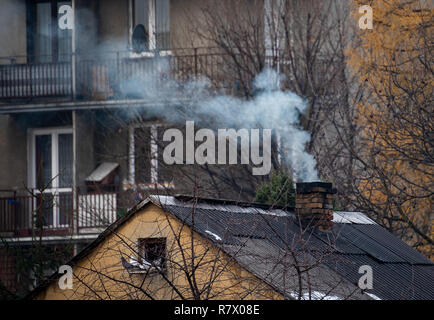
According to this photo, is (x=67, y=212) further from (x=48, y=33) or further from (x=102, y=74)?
(x=48, y=33)

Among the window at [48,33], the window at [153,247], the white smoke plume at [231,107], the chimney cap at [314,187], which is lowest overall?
the window at [153,247]

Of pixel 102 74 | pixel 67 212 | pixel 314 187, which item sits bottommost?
pixel 67 212

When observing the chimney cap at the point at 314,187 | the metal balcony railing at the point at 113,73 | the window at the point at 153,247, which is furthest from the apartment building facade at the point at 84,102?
the window at the point at 153,247

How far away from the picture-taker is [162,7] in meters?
24.2

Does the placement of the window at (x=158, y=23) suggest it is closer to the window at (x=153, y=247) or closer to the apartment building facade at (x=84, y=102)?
the apartment building facade at (x=84, y=102)

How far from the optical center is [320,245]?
14992 millimetres

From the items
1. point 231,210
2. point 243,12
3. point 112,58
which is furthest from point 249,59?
point 231,210

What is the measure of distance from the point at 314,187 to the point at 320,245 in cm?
174

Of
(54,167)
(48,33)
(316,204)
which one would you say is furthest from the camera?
(48,33)

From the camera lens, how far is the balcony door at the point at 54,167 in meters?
23.6

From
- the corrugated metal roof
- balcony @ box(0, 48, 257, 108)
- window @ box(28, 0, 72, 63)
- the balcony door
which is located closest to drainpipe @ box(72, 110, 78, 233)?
the balcony door

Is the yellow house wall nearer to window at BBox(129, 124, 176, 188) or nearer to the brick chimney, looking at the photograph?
the brick chimney

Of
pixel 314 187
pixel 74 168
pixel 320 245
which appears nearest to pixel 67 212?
pixel 74 168

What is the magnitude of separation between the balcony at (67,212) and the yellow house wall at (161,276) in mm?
8304
